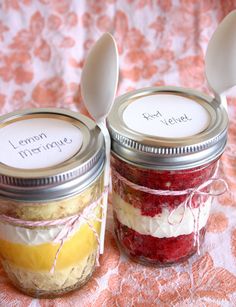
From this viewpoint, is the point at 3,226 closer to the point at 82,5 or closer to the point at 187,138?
the point at 187,138

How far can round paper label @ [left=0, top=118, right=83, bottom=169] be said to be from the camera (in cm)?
68

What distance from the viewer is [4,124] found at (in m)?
0.76

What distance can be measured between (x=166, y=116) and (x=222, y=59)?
14 cm

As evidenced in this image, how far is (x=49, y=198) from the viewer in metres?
0.65

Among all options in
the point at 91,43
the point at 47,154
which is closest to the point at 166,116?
the point at 47,154

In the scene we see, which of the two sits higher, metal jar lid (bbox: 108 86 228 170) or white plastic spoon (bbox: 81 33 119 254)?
white plastic spoon (bbox: 81 33 119 254)

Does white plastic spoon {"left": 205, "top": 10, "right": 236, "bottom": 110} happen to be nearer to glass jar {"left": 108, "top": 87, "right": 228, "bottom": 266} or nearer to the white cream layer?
glass jar {"left": 108, "top": 87, "right": 228, "bottom": 266}

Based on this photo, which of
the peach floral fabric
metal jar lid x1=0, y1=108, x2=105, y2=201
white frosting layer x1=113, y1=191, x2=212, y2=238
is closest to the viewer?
metal jar lid x1=0, y1=108, x2=105, y2=201

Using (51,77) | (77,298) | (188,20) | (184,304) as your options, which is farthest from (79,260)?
(188,20)

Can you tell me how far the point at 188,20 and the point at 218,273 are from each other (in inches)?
28.6

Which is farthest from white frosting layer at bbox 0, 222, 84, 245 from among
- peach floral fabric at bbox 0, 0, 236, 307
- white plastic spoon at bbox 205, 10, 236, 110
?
peach floral fabric at bbox 0, 0, 236, 307

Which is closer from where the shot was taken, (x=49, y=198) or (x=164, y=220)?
(x=49, y=198)

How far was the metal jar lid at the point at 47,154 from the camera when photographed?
2.13ft

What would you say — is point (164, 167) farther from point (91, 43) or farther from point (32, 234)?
point (91, 43)
